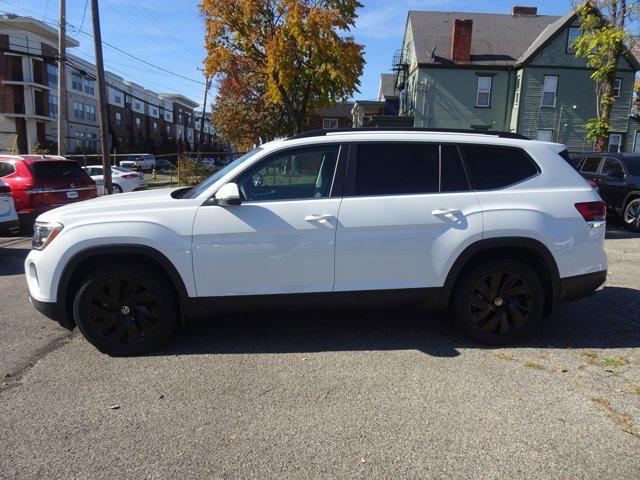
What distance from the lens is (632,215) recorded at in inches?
441

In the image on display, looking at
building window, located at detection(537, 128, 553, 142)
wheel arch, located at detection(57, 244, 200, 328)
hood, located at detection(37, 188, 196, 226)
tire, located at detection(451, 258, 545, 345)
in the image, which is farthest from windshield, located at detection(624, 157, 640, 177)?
building window, located at detection(537, 128, 553, 142)

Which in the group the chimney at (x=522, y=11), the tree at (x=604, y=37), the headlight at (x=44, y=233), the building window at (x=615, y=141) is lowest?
the headlight at (x=44, y=233)

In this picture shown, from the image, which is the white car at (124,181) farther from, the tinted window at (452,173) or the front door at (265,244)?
the tinted window at (452,173)

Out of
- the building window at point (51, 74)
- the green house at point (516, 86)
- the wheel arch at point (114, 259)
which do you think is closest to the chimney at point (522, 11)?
the green house at point (516, 86)

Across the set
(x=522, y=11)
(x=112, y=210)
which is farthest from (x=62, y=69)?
(x=522, y=11)

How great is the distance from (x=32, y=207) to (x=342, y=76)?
15.6 metres

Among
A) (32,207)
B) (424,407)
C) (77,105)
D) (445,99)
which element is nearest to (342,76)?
(445,99)

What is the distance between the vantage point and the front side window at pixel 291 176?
13.7 feet

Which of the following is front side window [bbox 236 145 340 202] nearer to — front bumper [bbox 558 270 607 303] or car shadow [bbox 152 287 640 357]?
car shadow [bbox 152 287 640 357]

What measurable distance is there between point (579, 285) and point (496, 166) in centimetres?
129

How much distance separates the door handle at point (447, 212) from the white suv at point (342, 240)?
12 mm

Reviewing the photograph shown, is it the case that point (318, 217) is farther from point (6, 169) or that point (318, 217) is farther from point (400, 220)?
point (6, 169)

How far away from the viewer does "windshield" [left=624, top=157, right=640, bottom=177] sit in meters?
11.3

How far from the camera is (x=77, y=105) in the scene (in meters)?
56.6
